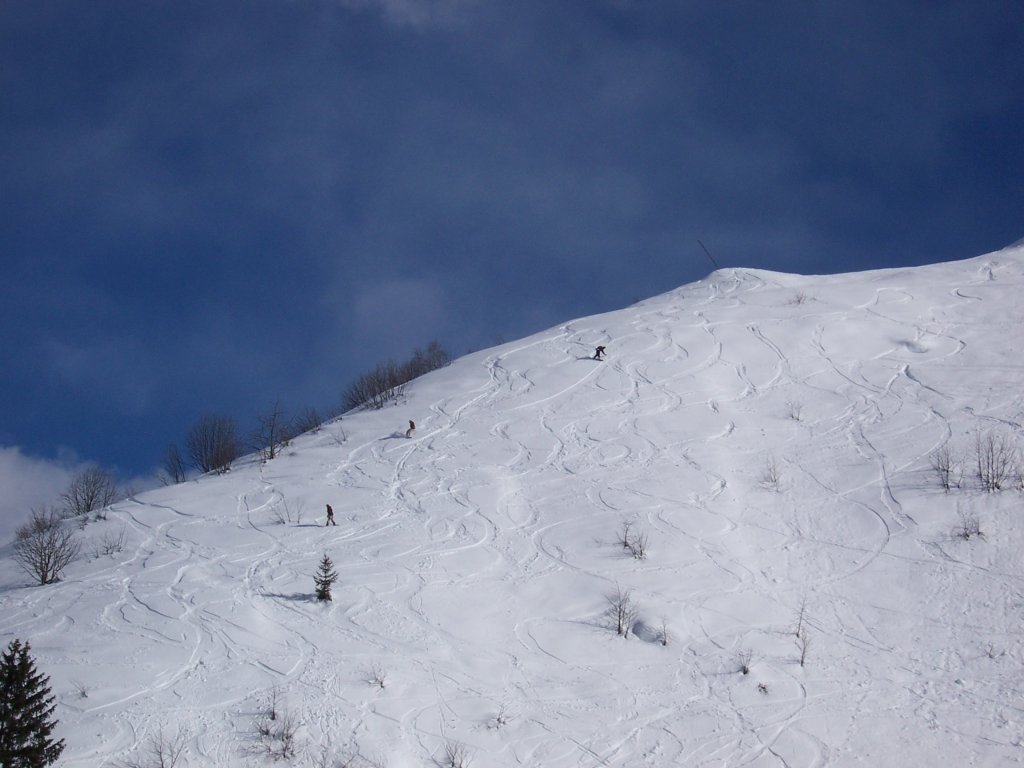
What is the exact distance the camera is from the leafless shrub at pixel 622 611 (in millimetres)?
16891

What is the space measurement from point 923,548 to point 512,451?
11.9m

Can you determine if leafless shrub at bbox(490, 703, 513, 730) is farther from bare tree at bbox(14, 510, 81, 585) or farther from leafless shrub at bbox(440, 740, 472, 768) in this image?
bare tree at bbox(14, 510, 81, 585)

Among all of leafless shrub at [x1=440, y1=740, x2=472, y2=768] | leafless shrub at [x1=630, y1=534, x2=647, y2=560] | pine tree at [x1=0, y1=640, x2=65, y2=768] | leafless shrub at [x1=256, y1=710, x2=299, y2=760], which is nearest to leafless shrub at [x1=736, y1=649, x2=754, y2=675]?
leafless shrub at [x1=630, y1=534, x2=647, y2=560]

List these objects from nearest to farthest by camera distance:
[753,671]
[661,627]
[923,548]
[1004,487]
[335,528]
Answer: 1. [753,671]
2. [661,627]
3. [923,548]
4. [1004,487]
5. [335,528]

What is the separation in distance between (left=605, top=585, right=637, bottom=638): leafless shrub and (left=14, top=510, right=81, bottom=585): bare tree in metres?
14.1

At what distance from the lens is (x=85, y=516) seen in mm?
26672

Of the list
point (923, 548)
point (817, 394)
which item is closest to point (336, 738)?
point (923, 548)

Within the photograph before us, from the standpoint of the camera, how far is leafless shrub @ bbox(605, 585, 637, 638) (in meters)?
16.9

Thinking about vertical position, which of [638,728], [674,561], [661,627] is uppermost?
[674,561]

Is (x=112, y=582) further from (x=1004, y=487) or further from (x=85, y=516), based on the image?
(x=1004, y=487)

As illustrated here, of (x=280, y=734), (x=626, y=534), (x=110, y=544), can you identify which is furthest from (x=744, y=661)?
(x=110, y=544)

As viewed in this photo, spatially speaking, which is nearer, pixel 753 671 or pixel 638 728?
pixel 638 728

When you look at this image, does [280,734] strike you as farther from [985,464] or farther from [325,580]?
[985,464]

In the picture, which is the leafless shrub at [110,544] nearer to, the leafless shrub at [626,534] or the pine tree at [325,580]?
the pine tree at [325,580]
